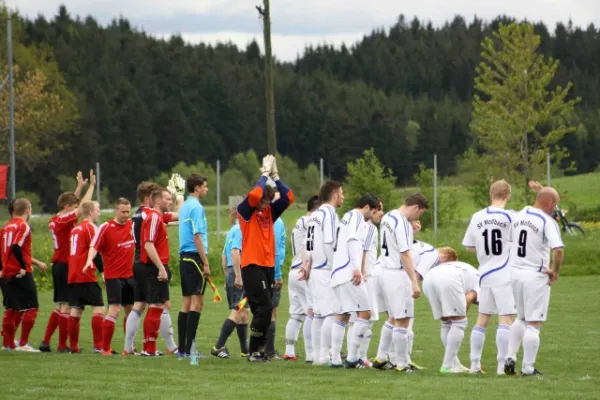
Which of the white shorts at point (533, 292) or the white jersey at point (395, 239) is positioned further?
the white jersey at point (395, 239)

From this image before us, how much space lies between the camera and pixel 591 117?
423 feet

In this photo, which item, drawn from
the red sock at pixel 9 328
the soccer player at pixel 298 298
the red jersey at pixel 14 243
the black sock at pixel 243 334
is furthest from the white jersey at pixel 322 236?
the red sock at pixel 9 328

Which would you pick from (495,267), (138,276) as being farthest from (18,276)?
(495,267)

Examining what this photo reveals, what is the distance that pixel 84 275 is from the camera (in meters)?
16.0

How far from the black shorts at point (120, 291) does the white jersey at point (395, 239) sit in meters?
3.77

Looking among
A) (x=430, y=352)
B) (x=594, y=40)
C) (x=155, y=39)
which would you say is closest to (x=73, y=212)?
(x=430, y=352)

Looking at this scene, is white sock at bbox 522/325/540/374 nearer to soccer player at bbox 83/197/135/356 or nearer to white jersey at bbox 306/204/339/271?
white jersey at bbox 306/204/339/271

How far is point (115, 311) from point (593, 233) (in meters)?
25.7

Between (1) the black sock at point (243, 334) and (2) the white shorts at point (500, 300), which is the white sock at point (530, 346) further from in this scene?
(1) the black sock at point (243, 334)

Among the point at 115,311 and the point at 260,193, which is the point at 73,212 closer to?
the point at 115,311

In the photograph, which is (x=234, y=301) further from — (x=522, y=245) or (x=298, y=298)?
(x=522, y=245)

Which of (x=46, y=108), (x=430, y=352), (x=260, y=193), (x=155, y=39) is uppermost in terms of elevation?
(x=155, y=39)

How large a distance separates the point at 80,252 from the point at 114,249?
1.98 feet

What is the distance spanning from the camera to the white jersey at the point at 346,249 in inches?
553
